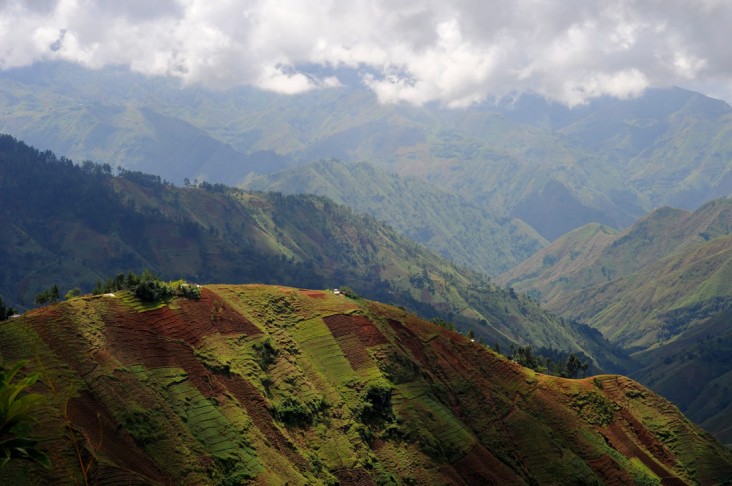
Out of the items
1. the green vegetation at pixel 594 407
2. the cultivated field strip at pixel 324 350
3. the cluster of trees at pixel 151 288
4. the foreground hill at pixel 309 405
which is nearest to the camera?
the foreground hill at pixel 309 405

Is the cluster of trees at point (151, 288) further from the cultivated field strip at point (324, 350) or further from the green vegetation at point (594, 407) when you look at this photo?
the green vegetation at point (594, 407)

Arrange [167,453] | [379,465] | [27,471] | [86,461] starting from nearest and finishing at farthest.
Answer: [27,471], [86,461], [167,453], [379,465]

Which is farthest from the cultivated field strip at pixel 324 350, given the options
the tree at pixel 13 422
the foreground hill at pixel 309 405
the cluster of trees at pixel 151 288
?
the tree at pixel 13 422

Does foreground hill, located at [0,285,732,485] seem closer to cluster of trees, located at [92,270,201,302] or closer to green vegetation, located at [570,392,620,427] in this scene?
green vegetation, located at [570,392,620,427]

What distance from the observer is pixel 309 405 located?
127 metres

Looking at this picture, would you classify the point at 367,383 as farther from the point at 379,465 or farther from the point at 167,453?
the point at 167,453

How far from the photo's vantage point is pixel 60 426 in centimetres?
8900

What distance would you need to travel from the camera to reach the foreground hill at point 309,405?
98.5 metres

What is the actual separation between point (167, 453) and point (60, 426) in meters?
15.7

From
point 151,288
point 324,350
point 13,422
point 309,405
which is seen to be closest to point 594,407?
point 324,350

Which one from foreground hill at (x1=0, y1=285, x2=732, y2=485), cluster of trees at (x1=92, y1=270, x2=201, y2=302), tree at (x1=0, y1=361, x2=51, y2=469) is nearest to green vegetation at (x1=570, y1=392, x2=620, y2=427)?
foreground hill at (x1=0, y1=285, x2=732, y2=485)

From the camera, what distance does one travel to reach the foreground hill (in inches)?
3878

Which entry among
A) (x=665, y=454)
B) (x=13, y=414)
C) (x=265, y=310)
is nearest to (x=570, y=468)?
(x=665, y=454)

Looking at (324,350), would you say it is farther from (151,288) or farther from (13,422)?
(13,422)
